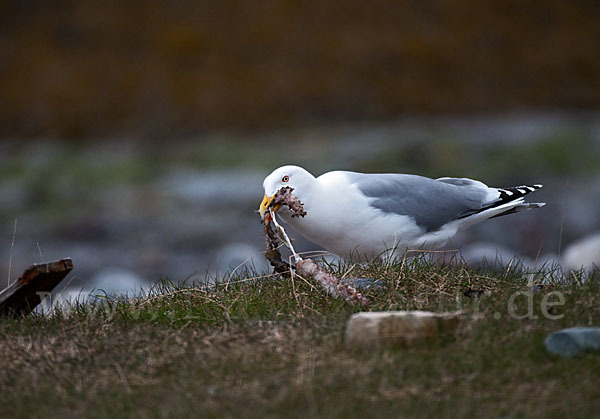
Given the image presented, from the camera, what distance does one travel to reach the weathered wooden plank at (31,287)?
13.1 feet

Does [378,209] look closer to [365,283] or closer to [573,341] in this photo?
[365,283]

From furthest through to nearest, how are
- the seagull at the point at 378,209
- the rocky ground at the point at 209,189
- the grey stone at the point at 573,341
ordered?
1. the rocky ground at the point at 209,189
2. the seagull at the point at 378,209
3. the grey stone at the point at 573,341

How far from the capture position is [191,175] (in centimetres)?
1448

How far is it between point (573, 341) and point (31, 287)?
8.23ft

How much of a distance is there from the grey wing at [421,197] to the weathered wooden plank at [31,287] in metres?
1.77

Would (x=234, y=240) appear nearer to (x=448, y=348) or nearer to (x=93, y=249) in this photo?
(x=93, y=249)

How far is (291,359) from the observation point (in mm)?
3217

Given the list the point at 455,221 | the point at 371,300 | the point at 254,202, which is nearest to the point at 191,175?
the point at 254,202

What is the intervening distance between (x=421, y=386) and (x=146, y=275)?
7513mm

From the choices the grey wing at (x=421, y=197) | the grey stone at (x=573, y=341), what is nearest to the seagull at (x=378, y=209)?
the grey wing at (x=421, y=197)

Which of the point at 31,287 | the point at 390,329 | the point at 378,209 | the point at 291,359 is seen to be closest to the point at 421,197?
the point at 378,209

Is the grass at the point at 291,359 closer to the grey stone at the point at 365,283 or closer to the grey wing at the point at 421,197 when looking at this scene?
the grey stone at the point at 365,283

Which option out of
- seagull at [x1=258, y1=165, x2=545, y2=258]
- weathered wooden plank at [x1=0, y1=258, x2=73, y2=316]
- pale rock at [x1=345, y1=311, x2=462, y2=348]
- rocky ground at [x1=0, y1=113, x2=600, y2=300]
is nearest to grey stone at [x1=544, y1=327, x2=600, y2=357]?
pale rock at [x1=345, y1=311, x2=462, y2=348]

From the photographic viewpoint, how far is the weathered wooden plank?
399cm
